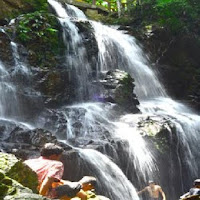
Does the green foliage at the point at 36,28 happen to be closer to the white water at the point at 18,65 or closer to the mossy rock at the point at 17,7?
the white water at the point at 18,65

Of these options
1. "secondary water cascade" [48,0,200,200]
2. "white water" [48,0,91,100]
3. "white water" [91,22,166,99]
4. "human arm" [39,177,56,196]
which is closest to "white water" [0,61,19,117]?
"secondary water cascade" [48,0,200,200]

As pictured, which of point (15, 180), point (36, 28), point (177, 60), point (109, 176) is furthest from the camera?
point (177, 60)

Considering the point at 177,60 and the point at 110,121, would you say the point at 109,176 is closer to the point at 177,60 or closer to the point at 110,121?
the point at 110,121

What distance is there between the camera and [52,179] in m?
4.61

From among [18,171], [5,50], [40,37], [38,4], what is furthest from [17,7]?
[18,171]

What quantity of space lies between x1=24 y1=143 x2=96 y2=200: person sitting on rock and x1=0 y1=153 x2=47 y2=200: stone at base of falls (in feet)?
0.81

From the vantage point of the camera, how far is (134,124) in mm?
11578

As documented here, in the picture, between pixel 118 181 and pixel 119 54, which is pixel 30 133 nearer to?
pixel 118 181

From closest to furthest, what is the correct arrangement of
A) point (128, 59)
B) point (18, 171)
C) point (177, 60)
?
point (18, 171) → point (128, 59) → point (177, 60)

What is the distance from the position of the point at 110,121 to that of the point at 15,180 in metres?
8.11

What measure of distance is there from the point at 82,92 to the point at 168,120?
167 inches

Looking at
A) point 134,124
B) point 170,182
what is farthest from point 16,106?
point 170,182

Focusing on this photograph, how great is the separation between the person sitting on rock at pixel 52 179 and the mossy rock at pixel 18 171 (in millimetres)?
246

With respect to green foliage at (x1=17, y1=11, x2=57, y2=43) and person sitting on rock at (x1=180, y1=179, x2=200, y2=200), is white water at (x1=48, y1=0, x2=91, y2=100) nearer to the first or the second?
green foliage at (x1=17, y1=11, x2=57, y2=43)
